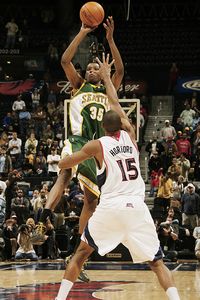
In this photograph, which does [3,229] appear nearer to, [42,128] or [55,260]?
[55,260]

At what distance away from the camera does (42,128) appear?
→ 24.3 meters

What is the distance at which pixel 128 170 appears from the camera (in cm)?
671

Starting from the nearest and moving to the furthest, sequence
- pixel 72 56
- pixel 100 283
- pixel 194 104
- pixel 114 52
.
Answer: pixel 114 52 < pixel 72 56 < pixel 100 283 < pixel 194 104

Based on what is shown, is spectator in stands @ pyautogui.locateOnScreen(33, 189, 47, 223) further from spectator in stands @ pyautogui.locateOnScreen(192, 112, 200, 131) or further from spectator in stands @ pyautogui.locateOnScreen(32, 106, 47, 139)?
spectator in stands @ pyautogui.locateOnScreen(192, 112, 200, 131)

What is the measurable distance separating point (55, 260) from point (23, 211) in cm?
248

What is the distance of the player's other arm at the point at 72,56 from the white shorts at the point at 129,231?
7.62 ft

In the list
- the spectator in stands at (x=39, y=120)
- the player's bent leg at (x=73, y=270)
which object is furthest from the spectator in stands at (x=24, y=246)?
the player's bent leg at (x=73, y=270)

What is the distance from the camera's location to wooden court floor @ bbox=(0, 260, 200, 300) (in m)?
8.78

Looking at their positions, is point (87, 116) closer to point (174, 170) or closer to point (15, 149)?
point (174, 170)

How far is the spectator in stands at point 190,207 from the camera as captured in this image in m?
17.2

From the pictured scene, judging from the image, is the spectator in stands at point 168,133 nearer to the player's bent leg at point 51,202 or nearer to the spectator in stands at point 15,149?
the spectator in stands at point 15,149

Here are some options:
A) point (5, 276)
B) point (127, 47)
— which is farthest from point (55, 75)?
point (5, 276)

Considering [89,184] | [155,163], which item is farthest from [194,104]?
[89,184]

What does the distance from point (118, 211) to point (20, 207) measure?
1137 cm
